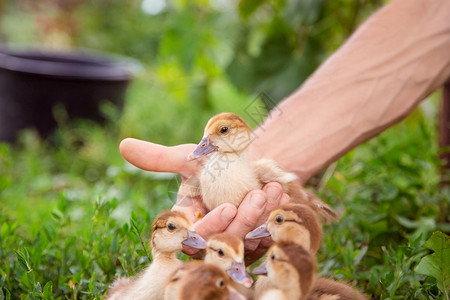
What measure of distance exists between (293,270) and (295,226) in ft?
0.67

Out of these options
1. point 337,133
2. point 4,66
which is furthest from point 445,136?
point 4,66

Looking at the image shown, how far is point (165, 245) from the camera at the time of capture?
1.97 metres

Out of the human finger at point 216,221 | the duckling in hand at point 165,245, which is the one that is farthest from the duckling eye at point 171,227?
the human finger at point 216,221

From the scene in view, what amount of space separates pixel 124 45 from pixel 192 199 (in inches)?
257

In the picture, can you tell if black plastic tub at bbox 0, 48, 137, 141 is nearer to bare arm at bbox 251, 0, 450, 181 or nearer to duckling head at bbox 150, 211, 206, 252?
bare arm at bbox 251, 0, 450, 181

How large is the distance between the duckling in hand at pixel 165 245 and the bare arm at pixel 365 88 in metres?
0.79

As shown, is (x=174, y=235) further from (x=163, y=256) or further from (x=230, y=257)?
(x=230, y=257)

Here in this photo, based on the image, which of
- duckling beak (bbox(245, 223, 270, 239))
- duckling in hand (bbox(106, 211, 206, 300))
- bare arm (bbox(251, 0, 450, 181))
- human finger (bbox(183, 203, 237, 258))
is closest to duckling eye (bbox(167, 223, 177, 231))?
duckling in hand (bbox(106, 211, 206, 300))

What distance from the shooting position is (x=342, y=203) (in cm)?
317

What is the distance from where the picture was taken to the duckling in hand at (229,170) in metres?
2.19

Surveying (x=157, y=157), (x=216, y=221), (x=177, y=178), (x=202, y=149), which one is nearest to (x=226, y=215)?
(x=216, y=221)

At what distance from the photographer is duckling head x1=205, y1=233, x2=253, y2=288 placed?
1.77m

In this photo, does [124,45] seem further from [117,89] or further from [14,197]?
[14,197]

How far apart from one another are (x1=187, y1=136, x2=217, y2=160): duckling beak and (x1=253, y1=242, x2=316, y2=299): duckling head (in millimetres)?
561
